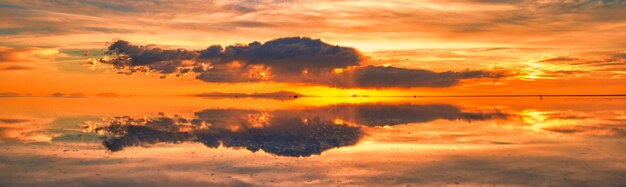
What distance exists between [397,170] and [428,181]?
3.34 meters

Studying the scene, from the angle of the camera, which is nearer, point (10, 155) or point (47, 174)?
point (47, 174)

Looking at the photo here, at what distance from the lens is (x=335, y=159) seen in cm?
3359

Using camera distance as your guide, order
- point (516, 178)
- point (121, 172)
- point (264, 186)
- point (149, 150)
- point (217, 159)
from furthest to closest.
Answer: point (149, 150) < point (217, 159) < point (121, 172) < point (516, 178) < point (264, 186)

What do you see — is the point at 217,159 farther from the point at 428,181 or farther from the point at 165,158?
the point at 428,181

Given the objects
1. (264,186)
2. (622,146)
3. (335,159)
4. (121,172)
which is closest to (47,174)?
(121,172)

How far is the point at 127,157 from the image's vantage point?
1344 inches

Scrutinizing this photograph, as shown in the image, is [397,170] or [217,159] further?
[217,159]

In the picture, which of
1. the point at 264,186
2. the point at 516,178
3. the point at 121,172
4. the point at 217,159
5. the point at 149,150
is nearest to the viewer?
the point at 264,186

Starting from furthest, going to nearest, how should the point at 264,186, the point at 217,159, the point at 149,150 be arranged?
the point at 149,150 → the point at 217,159 → the point at 264,186

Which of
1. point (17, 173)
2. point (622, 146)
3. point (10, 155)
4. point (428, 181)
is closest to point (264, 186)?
point (428, 181)

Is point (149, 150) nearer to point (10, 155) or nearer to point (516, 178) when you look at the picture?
point (10, 155)

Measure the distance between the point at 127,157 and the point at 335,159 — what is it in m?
13.6

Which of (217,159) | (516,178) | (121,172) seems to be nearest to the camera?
(516,178)

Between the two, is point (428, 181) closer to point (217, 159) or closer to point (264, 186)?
point (264, 186)
